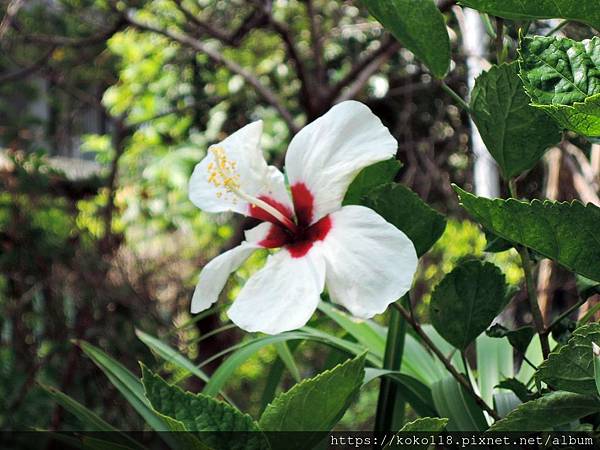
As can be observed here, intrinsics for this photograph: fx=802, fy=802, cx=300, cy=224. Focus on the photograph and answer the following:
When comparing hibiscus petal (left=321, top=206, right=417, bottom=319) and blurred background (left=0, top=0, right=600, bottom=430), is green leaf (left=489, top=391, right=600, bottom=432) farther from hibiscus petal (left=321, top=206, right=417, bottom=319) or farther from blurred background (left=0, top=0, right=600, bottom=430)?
blurred background (left=0, top=0, right=600, bottom=430)

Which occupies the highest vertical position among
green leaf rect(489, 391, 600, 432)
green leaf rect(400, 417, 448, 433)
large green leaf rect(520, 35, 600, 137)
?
large green leaf rect(520, 35, 600, 137)

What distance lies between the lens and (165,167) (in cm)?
287

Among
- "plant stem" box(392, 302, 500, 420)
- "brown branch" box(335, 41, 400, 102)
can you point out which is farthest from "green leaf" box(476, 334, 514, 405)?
"brown branch" box(335, 41, 400, 102)

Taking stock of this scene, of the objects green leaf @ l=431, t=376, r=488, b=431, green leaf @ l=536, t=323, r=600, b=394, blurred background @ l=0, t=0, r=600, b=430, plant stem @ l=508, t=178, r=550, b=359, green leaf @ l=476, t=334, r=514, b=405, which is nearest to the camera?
green leaf @ l=536, t=323, r=600, b=394

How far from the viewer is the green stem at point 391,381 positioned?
77 cm

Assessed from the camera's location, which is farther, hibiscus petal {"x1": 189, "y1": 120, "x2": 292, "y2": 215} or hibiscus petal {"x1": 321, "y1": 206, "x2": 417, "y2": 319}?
hibiscus petal {"x1": 189, "y1": 120, "x2": 292, "y2": 215}

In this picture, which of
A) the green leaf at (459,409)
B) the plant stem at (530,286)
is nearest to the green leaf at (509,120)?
the plant stem at (530,286)

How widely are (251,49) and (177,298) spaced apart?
1305mm

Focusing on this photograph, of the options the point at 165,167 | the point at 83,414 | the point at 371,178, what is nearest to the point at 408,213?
the point at 371,178

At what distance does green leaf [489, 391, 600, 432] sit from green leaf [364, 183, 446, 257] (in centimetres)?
15

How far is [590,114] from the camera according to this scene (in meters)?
0.46

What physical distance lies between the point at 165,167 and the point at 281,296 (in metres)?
2.34

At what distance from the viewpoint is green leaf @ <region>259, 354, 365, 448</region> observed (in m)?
0.49

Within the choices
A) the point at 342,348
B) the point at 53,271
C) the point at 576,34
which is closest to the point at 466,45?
the point at 576,34
